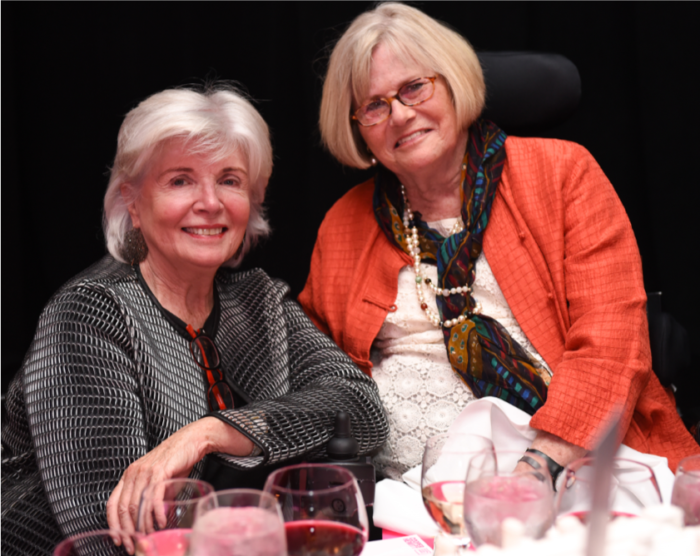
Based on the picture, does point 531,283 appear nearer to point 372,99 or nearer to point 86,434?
point 372,99

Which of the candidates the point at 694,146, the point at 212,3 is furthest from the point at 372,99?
the point at 694,146

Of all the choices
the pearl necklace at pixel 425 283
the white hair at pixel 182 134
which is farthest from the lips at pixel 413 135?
the white hair at pixel 182 134

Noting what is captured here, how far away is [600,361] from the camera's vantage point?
168cm

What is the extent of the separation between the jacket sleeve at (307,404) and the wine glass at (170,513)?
70 cm

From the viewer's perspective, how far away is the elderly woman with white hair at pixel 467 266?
1754 mm

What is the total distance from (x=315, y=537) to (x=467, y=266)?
1.26 metres

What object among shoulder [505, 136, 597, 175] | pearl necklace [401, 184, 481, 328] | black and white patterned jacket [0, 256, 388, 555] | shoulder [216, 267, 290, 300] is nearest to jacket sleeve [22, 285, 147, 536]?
black and white patterned jacket [0, 256, 388, 555]

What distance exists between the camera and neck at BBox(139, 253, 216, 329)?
5.79 feet

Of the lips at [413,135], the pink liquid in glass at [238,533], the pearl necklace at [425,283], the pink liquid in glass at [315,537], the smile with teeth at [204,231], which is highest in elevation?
the lips at [413,135]

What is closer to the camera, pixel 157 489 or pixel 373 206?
pixel 157 489

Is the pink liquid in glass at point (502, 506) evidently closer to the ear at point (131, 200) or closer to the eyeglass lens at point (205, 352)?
the eyeglass lens at point (205, 352)

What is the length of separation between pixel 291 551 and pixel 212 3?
247 cm

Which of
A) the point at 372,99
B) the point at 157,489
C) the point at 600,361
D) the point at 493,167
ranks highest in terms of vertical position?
the point at 372,99

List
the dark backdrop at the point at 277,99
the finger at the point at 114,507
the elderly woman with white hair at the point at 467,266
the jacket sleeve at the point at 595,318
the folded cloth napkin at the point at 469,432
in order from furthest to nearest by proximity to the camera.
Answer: the dark backdrop at the point at 277,99 → the elderly woman with white hair at the point at 467,266 → the jacket sleeve at the point at 595,318 → the finger at the point at 114,507 → the folded cloth napkin at the point at 469,432
